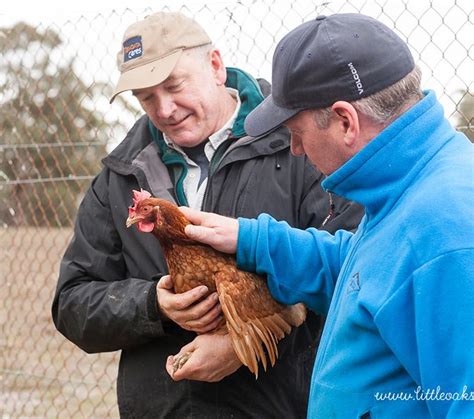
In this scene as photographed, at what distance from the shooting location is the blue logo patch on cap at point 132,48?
344 cm

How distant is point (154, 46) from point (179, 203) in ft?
2.03

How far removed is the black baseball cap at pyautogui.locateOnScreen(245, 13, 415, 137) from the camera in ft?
7.19

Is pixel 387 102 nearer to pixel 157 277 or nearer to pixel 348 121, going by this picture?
pixel 348 121

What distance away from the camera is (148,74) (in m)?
3.34

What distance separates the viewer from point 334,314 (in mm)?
2293

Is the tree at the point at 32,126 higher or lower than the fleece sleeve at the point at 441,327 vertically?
lower

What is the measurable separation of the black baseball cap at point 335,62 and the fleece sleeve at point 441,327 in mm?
526

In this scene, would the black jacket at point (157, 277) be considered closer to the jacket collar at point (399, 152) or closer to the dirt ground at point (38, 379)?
the jacket collar at point (399, 152)

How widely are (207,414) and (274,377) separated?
0.28m

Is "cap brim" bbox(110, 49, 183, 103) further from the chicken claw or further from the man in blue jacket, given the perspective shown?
the chicken claw

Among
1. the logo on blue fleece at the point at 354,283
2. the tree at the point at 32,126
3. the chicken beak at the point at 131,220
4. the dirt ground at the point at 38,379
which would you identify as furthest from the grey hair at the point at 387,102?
the dirt ground at the point at 38,379

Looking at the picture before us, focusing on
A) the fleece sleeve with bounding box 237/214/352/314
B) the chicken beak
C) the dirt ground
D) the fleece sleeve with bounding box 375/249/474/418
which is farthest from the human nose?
the dirt ground

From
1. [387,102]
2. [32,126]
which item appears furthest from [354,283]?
[32,126]

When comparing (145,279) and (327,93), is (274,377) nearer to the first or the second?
(145,279)
